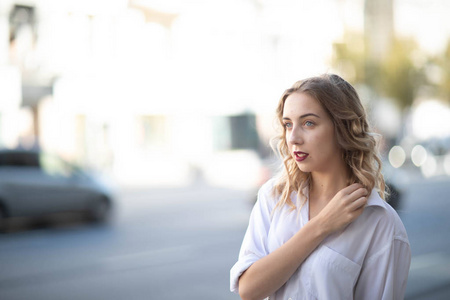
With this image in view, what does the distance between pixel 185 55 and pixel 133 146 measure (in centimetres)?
544

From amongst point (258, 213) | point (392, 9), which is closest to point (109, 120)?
point (258, 213)

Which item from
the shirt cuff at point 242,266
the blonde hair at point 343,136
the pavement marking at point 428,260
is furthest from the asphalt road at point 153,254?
the shirt cuff at point 242,266

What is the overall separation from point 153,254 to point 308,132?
20.9ft

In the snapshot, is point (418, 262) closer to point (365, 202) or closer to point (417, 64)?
point (365, 202)

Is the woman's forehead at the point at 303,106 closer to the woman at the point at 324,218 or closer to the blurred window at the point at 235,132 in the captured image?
the woman at the point at 324,218

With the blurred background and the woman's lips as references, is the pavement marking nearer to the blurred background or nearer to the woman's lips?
the blurred background

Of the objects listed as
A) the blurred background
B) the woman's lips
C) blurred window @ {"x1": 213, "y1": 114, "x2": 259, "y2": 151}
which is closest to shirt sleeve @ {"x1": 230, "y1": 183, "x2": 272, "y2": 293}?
the woman's lips

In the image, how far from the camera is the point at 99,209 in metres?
11.2

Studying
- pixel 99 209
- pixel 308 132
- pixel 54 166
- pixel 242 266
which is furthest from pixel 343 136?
pixel 54 166

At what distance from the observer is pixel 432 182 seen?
18.6m

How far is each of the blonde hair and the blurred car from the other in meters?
9.77

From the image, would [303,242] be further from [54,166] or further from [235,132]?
[235,132]

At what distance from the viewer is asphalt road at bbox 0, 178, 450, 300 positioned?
18.1 ft

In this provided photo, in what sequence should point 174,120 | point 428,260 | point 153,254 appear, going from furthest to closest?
point 174,120 < point 153,254 < point 428,260
